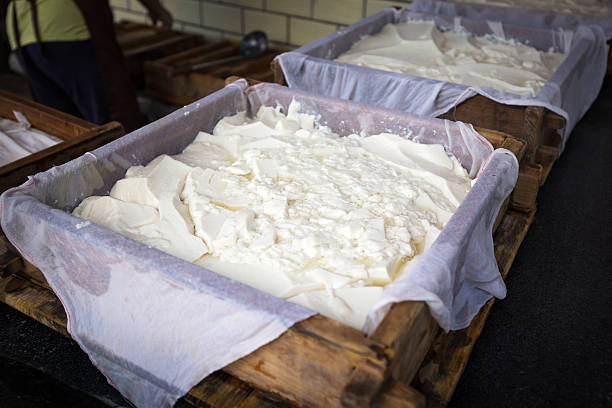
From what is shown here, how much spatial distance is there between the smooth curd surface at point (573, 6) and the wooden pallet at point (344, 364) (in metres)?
2.65

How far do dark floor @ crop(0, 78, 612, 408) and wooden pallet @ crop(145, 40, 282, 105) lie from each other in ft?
6.40

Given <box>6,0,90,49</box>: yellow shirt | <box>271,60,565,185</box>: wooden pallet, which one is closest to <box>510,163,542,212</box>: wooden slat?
<box>271,60,565,185</box>: wooden pallet

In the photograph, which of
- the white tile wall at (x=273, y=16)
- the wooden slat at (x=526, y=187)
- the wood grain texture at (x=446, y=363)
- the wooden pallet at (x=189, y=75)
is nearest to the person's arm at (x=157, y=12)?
the wooden pallet at (x=189, y=75)

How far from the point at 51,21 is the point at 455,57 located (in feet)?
6.31

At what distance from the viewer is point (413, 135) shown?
5.68 feet

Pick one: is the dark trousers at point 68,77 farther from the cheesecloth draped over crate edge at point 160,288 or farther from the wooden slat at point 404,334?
the wooden slat at point 404,334

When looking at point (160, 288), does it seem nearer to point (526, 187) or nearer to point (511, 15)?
point (526, 187)

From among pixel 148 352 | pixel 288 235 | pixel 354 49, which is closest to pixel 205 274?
pixel 148 352

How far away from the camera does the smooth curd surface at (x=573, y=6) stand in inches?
123

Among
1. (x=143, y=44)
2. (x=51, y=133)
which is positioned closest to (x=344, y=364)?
(x=51, y=133)

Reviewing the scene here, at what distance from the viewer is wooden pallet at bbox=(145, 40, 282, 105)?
3129 millimetres

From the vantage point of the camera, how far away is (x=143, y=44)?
3838mm

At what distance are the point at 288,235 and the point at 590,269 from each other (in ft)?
3.38

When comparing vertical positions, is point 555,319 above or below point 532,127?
below
